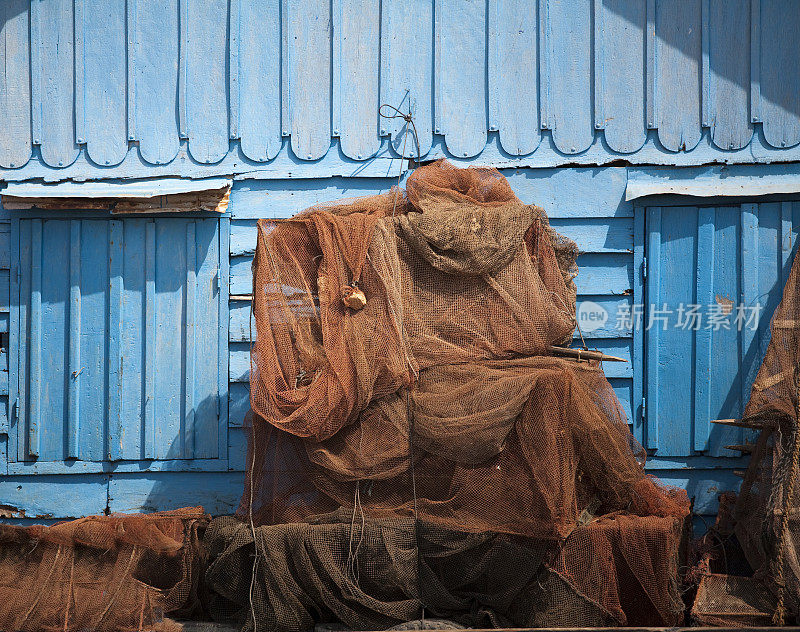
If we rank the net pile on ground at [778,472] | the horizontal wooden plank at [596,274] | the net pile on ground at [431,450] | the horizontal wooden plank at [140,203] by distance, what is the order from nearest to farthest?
the net pile on ground at [431,450] < the net pile on ground at [778,472] < the horizontal wooden plank at [140,203] < the horizontal wooden plank at [596,274]

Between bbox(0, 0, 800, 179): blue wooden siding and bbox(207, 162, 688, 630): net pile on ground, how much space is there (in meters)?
1.38

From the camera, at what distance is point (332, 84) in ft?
17.7

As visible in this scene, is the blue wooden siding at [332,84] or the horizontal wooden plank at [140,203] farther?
the blue wooden siding at [332,84]

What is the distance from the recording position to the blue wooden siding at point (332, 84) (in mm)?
5391

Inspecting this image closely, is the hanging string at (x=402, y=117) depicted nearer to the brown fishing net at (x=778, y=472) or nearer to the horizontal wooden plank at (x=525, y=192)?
Result: the horizontal wooden plank at (x=525, y=192)

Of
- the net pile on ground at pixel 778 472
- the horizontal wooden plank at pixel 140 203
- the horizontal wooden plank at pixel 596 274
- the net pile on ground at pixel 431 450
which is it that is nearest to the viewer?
the net pile on ground at pixel 431 450

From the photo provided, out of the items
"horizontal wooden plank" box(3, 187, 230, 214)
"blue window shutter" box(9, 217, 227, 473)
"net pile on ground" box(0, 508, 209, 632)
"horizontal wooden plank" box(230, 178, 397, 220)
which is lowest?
"net pile on ground" box(0, 508, 209, 632)

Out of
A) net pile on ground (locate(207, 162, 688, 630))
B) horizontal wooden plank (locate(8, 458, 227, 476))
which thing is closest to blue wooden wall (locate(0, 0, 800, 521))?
horizontal wooden plank (locate(8, 458, 227, 476))

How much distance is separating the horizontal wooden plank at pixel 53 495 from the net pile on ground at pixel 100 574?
1202mm

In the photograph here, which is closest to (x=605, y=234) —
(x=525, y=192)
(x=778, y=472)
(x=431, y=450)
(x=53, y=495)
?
(x=525, y=192)

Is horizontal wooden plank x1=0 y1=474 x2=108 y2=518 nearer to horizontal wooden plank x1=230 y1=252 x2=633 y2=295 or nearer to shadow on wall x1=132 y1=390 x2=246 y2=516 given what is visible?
shadow on wall x1=132 y1=390 x2=246 y2=516

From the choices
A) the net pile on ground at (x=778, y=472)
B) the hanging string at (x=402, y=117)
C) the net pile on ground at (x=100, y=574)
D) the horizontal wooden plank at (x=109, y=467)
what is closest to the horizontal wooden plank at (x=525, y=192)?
the hanging string at (x=402, y=117)

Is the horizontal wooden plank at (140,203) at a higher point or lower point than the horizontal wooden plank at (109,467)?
higher

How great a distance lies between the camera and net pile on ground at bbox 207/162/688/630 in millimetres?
3705
